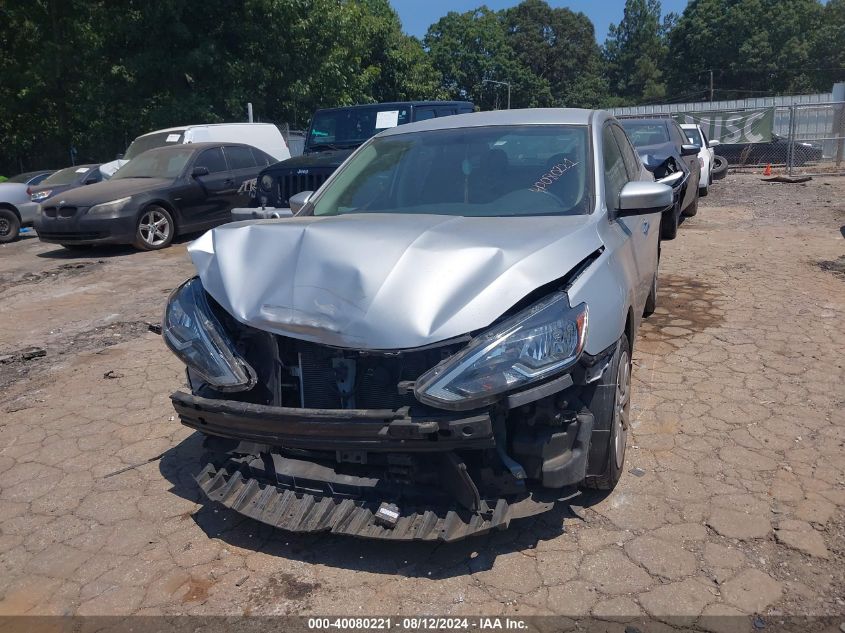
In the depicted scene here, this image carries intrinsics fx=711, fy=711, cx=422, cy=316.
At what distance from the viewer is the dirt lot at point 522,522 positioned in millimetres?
2816

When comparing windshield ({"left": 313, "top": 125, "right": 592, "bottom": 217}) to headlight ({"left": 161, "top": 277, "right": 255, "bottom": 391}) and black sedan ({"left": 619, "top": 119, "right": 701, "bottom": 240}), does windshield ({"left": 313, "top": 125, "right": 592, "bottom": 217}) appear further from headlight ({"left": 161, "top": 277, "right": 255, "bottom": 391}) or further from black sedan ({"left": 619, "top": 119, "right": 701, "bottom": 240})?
black sedan ({"left": 619, "top": 119, "right": 701, "bottom": 240})

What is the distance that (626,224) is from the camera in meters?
4.07

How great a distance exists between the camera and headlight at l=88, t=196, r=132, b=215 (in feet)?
34.1

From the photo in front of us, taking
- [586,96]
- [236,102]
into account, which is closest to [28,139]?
[236,102]

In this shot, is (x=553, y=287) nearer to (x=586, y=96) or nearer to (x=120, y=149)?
(x=120, y=149)

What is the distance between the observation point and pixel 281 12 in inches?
860

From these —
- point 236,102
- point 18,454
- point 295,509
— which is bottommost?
point 18,454

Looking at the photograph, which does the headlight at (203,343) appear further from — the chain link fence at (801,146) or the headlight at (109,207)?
the chain link fence at (801,146)

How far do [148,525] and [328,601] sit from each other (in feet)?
3.70

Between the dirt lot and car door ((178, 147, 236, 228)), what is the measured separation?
17.8ft

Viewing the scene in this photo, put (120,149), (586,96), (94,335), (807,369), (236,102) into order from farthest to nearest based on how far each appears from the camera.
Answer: (586,96) → (120,149) → (236,102) → (94,335) → (807,369)

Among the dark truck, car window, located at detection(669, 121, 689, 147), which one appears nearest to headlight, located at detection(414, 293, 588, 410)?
the dark truck

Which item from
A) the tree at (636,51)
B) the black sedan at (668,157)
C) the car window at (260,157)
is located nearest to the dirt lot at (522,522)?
the black sedan at (668,157)

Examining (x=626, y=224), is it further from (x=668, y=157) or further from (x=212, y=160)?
(x=212, y=160)
